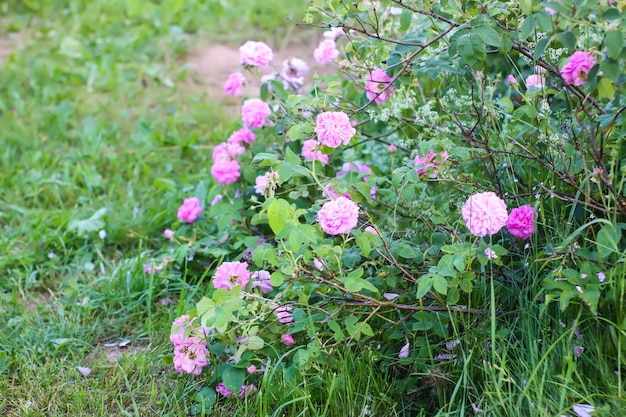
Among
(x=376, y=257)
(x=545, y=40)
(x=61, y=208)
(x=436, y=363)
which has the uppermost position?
(x=545, y=40)

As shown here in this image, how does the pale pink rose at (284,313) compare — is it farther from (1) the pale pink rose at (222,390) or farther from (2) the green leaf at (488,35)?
(2) the green leaf at (488,35)

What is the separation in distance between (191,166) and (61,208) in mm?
665

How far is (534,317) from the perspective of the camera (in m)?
Answer: 2.09

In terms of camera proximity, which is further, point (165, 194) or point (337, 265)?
point (165, 194)

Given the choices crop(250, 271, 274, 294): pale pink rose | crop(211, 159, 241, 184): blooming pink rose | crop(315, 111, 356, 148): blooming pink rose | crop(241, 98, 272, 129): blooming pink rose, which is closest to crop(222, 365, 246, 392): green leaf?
crop(250, 271, 274, 294): pale pink rose

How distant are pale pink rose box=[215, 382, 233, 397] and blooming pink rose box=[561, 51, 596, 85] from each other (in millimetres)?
1306

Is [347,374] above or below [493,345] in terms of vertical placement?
below

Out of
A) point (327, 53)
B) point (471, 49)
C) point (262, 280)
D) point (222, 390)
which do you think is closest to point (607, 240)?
point (471, 49)

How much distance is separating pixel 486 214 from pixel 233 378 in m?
0.86

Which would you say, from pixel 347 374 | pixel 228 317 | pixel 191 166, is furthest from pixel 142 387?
pixel 191 166

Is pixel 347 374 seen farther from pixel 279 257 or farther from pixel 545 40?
pixel 545 40

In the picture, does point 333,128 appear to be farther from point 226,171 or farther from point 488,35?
point 226,171

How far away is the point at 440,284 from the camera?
6.55 feet

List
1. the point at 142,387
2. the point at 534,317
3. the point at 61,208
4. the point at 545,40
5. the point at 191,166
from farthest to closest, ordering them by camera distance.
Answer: the point at 191,166, the point at 61,208, the point at 142,387, the point at 534,317, the point at 545,40
